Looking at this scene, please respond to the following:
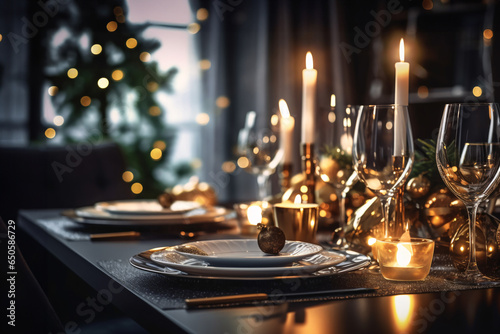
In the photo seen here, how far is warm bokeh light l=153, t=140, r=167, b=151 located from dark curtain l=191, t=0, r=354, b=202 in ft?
1.43

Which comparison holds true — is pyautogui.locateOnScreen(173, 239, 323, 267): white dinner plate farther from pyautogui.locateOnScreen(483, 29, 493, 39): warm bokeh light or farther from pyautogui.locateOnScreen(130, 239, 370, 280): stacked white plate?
Answer: pyautogui.locateOnScreen(483, 29, 493, 39): warm bokeh light

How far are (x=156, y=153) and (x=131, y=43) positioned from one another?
0.62 meters

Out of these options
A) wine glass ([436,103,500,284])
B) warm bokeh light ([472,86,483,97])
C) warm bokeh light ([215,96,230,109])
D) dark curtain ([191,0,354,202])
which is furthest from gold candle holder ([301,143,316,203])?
warm bokeh light ([215,96,230,109])

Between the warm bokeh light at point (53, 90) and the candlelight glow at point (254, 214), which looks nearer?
the candlelight glow at point (254, 214)

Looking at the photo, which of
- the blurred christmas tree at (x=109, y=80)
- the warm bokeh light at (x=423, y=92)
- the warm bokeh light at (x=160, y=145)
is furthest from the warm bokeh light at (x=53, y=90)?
the warm bokeh light at (x=423, y=92)

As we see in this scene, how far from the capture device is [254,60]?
419cm

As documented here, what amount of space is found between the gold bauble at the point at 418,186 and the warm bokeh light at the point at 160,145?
281 cm

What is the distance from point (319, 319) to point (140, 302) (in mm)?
200

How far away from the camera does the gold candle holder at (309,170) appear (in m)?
1.22

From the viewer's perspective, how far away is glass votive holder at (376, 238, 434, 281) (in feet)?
2.73

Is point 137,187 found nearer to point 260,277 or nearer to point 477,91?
point 477,91

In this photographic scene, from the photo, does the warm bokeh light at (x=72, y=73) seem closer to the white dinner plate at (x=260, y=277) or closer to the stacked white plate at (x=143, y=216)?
the stacked white plate at (x=143, y=216)

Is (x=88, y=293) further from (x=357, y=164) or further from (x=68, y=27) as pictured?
(x=68, y=27)

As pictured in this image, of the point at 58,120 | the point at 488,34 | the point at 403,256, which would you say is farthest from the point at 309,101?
the point at 58,120
